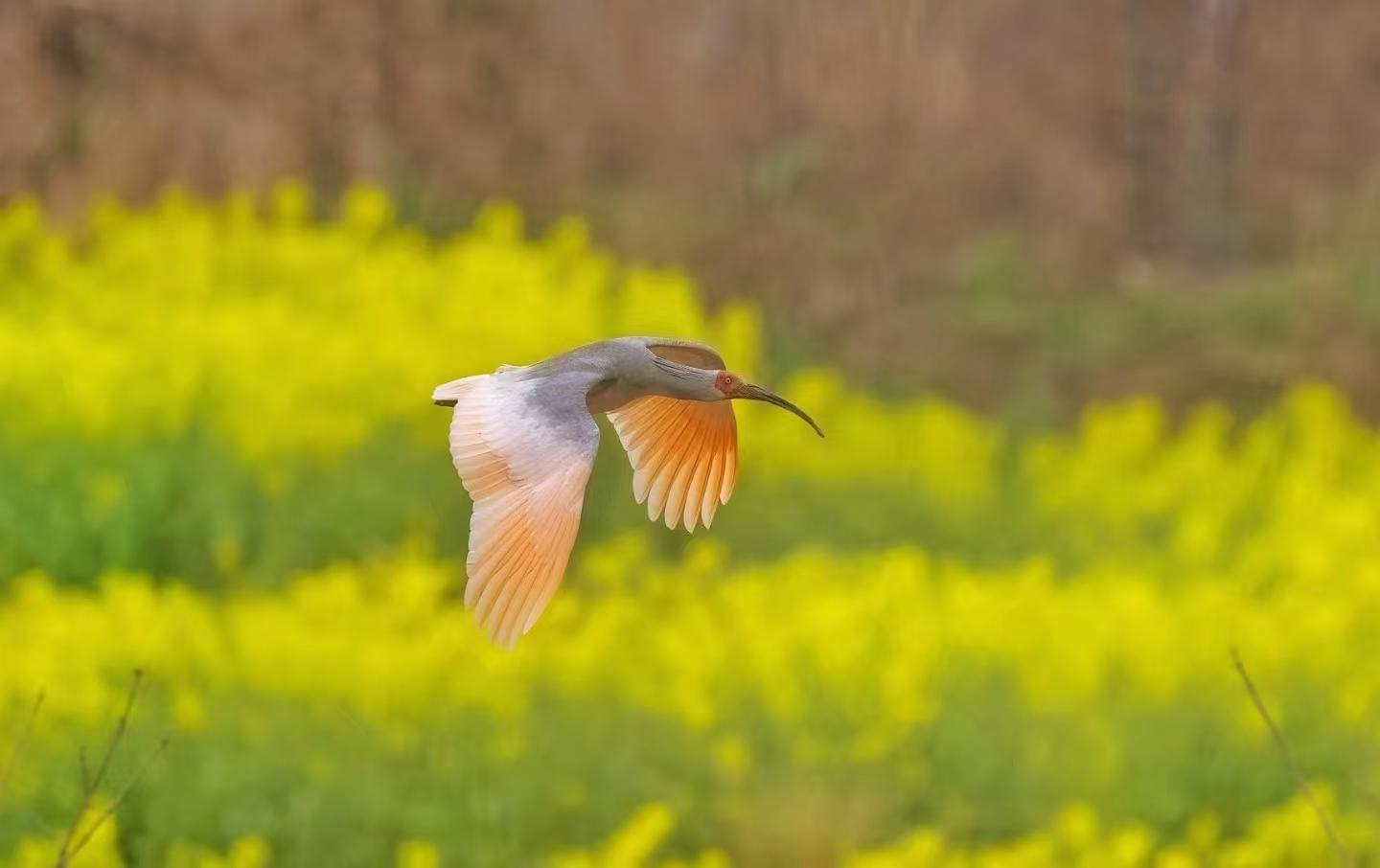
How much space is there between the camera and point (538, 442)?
0.80m

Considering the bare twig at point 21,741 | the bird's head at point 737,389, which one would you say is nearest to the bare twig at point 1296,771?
the bird's head at point 737,389

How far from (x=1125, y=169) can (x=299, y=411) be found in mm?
2446

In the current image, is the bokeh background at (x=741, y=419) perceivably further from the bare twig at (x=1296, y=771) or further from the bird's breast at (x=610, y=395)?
the bird's breast at (x=610, y=395)

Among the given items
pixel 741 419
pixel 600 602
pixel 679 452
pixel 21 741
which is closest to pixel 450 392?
pixel 679 452

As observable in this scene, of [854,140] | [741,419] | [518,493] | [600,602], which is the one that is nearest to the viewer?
[518,493]

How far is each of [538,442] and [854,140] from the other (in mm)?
4457

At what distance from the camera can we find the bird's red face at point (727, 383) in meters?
0.82

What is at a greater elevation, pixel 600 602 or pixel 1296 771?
pixel 1296 771

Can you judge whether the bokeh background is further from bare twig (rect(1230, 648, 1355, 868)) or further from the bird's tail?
the bird's tail

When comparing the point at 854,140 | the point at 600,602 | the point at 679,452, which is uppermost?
the point at 679,452

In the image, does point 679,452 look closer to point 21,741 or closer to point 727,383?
point 727,383

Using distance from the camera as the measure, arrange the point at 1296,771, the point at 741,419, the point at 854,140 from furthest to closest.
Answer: the point at 854,140 → the point at 741,419 → the point at 1296,771

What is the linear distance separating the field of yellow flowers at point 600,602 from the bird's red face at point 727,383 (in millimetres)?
1628

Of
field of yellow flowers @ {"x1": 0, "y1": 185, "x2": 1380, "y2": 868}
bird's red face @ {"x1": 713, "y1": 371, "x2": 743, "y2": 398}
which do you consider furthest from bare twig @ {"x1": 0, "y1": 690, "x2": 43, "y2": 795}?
bird's red face @ {"x1": 713, "y1": 371, "x2": 743, "y2": 398}
